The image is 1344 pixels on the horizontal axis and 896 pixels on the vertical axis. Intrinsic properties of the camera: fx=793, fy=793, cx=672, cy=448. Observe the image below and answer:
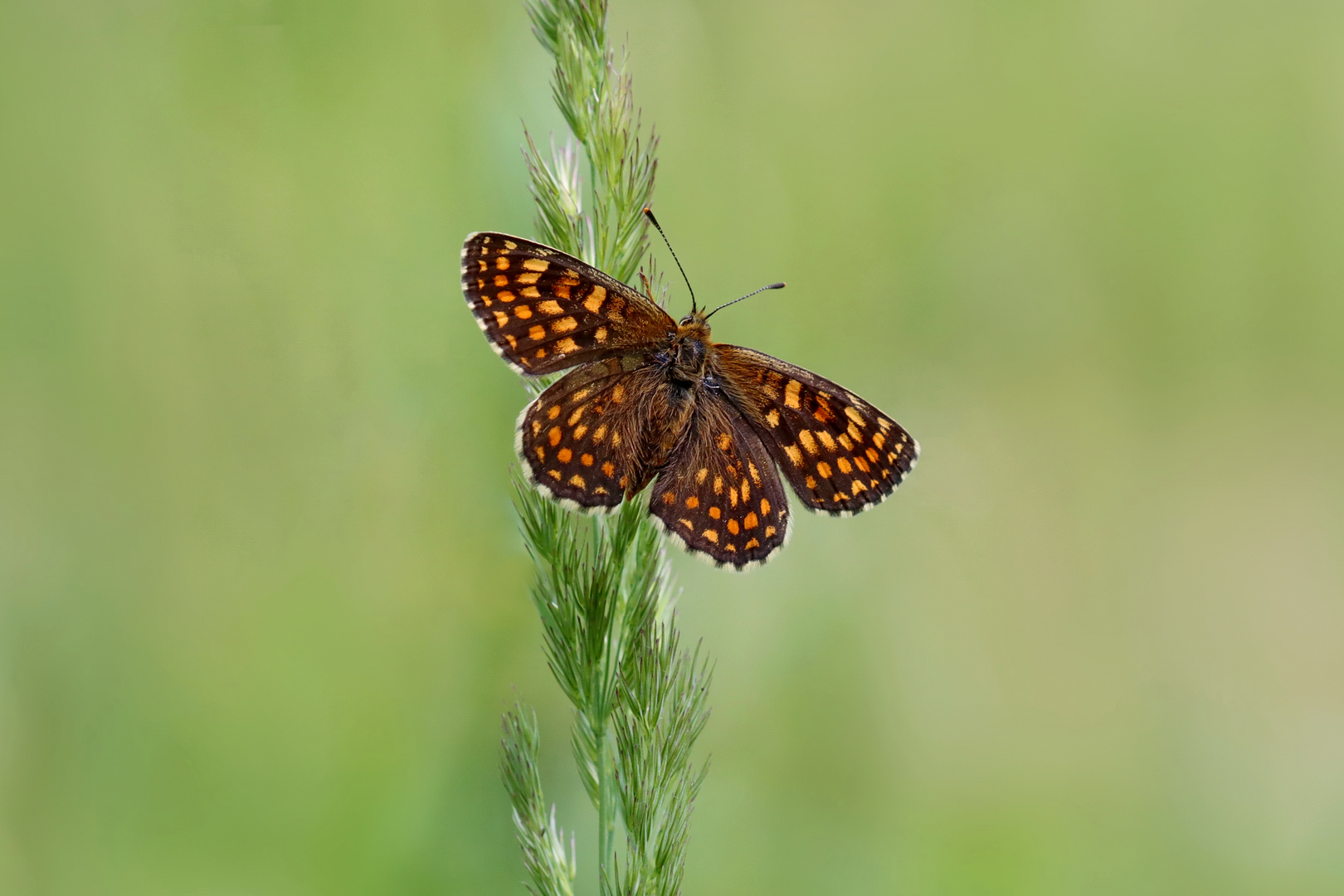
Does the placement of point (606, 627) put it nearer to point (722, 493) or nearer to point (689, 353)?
point (722, 493)

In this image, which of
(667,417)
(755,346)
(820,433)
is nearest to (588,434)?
(667,417)

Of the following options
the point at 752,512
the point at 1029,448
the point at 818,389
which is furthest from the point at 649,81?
the point at 1029,448

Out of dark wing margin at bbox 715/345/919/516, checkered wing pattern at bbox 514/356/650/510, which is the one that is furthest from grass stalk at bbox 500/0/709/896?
dark wing margin at bbox 715/345/919/516

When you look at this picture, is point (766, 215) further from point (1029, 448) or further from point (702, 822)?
point (702, 822)

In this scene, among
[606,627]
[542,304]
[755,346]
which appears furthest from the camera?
[755,346]

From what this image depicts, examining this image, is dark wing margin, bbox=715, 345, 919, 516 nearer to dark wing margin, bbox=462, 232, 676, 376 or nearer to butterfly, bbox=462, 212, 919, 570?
butterfly, bbox=462, 212, 919, 570

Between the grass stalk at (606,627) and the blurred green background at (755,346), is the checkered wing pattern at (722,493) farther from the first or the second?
the blurred green background at (755,346)

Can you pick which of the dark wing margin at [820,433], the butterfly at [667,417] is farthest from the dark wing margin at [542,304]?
the dark wing margin at [820,433]
